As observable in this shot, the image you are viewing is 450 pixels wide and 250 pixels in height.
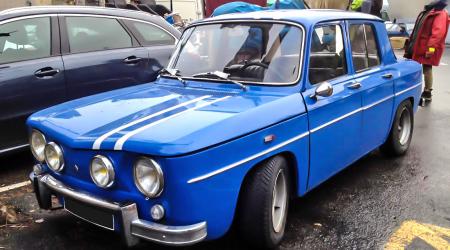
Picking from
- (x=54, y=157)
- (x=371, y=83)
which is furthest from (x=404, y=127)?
(x=54, y=157)

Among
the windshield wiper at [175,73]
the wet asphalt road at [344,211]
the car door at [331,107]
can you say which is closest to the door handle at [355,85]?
the car door at [331,107]

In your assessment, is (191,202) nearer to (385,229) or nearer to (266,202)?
(266,202)

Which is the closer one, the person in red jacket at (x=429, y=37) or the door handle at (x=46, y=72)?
the door handle at (x=46, y=72)

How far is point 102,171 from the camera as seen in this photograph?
2.82 m

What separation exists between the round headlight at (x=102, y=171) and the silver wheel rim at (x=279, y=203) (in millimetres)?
1142

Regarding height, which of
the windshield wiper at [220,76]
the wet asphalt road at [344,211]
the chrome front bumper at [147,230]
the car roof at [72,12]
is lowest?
the wet asphalt road at [344,211]

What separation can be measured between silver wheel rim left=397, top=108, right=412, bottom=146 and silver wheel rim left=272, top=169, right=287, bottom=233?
8.30ft

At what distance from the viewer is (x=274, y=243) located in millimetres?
3162

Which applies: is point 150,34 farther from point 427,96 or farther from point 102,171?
point 427,96

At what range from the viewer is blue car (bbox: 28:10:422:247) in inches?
104

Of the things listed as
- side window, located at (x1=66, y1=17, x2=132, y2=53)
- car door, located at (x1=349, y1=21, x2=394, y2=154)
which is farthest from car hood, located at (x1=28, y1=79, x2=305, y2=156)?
side window, located at (x1=66, y1=17, x2=132, y2=53)

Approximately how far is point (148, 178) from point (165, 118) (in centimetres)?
46

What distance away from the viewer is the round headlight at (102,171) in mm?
2736

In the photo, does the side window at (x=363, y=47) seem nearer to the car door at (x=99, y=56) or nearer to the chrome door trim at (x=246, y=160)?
the chrome door trim at (x=246, y=160)
